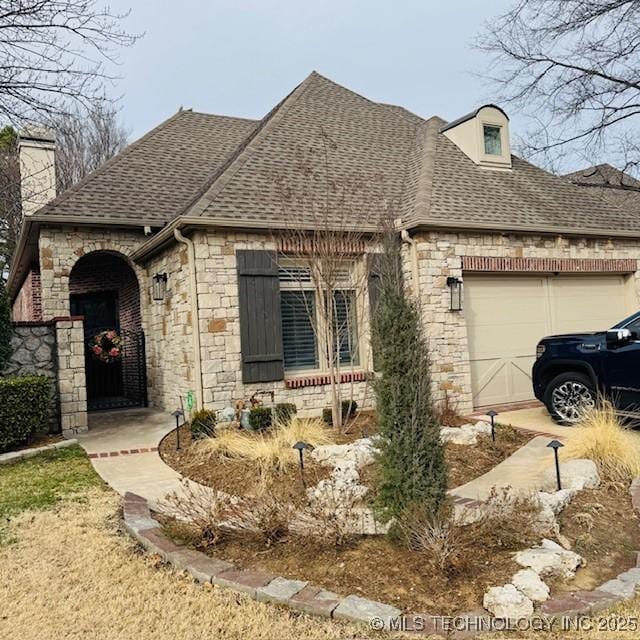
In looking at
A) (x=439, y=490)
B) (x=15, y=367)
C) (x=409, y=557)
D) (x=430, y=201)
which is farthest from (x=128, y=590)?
(x=430, y=201)

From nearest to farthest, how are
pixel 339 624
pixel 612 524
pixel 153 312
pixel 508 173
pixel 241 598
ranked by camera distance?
pixel 339 624
pixel 241 598
pixel 612 524
pixel 153 312
pixel 508 173

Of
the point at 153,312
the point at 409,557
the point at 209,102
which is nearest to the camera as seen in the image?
the point at 409,557

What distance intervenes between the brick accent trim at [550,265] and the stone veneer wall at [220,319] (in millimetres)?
3849

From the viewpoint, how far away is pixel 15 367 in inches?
305

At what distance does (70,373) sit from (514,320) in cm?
744

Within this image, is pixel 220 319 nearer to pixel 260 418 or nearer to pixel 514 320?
pixel 260 418

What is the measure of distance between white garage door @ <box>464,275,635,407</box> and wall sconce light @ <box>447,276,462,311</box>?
437mm

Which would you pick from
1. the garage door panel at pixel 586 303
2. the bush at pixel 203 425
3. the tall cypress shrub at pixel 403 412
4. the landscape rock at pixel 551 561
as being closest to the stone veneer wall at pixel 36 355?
the bush at pixel 203 425

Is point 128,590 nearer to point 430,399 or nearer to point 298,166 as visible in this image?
point 430,399

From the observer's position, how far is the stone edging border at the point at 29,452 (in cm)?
648

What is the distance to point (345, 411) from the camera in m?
8.23

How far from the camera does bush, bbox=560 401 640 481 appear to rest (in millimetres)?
4914

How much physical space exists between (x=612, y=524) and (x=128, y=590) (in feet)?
Result: 11.2

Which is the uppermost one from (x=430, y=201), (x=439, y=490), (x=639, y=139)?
(x=639, y=139)
